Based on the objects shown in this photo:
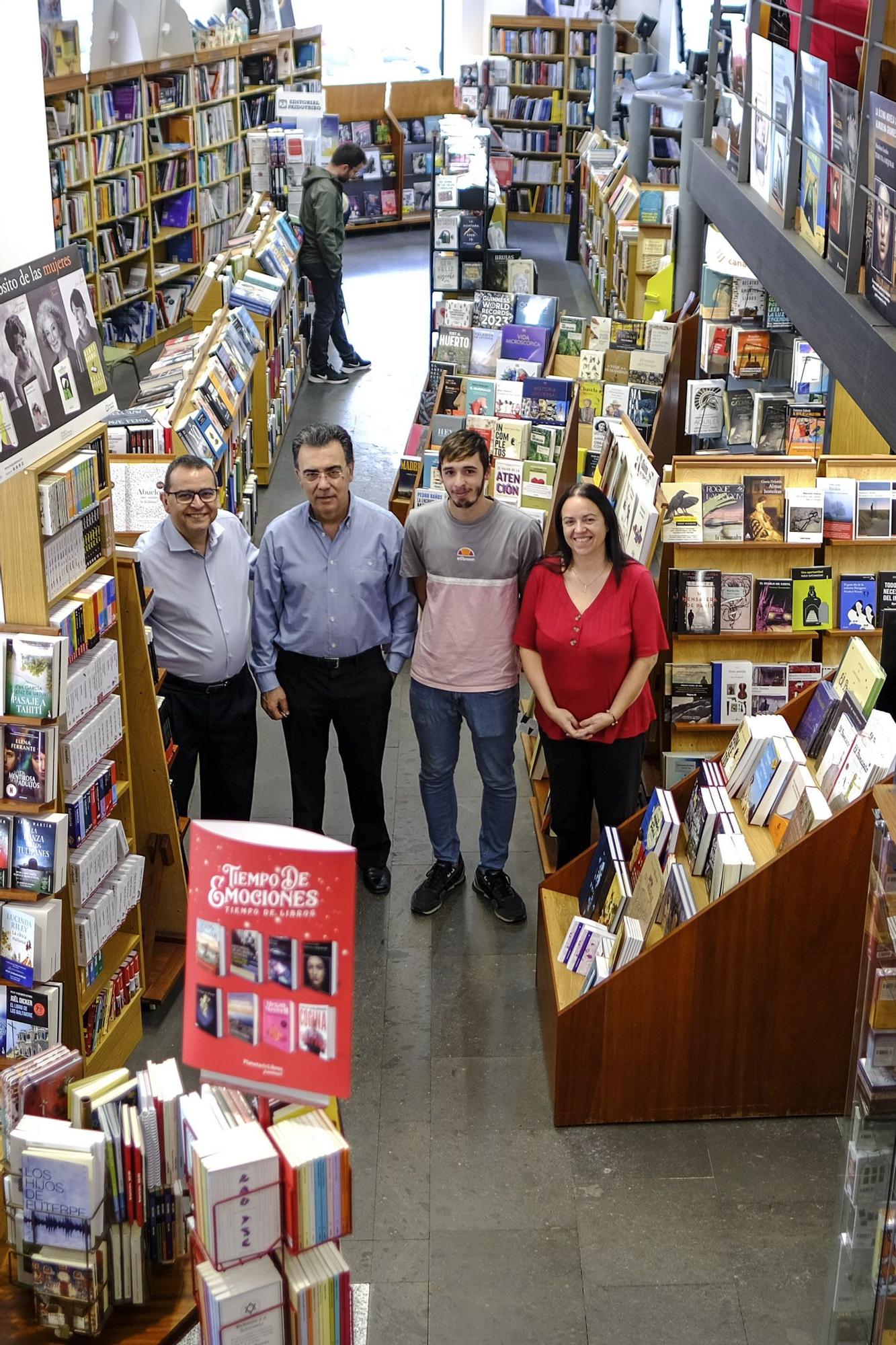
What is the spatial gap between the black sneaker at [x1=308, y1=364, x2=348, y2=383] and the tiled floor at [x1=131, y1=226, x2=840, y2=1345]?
7449 mm

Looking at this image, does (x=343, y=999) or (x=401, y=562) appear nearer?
(x=343, y=999)

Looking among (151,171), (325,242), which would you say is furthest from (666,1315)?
(151,171)

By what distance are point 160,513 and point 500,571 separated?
5.56 feet

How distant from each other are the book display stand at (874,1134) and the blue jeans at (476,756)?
6.38ft

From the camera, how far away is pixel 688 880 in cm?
399

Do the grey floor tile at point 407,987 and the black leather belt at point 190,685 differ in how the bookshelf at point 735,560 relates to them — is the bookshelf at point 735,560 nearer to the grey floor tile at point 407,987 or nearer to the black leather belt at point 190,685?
the grey floor tile at point 407,987

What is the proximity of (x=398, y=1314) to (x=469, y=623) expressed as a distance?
2.12 meters

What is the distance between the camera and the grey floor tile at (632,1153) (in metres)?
3.84

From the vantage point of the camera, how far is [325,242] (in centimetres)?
1120

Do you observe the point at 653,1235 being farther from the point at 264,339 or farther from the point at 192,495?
the point at 264,339

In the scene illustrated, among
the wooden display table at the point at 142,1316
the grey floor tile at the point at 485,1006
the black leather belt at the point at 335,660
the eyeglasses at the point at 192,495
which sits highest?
the eyeglasses at the point at 192,495

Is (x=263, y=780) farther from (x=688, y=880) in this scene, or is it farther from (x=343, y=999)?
(x=343, y=999)

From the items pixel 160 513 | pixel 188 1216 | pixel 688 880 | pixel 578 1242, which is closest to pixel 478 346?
pixel 160 513

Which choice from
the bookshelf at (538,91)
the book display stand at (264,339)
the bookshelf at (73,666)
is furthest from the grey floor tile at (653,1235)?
the bookshelf at (538,91)
